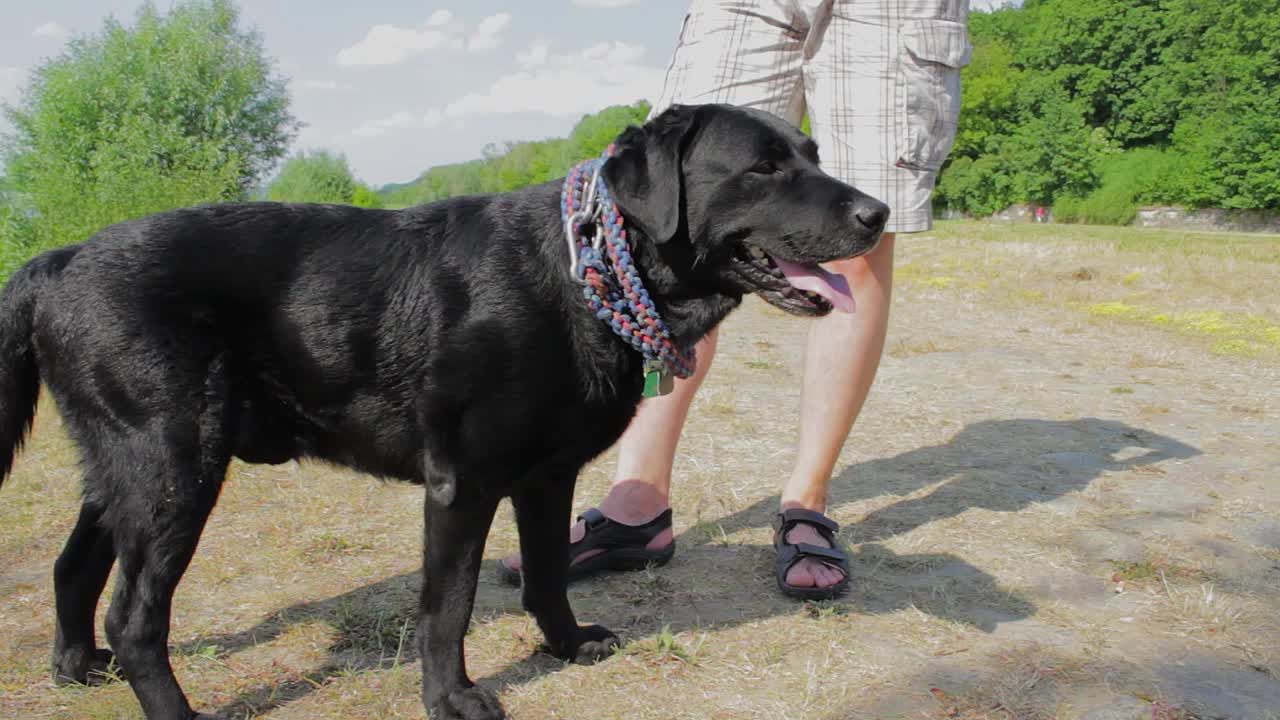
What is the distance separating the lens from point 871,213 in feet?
7.45

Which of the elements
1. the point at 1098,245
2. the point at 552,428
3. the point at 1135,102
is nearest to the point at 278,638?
the point at 552,428

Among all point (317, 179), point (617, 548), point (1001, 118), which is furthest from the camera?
point (317, 179)

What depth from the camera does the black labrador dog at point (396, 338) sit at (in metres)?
2.18

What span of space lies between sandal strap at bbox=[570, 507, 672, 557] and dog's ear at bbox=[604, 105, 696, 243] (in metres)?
1.37

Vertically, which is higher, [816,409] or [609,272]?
[609,272]

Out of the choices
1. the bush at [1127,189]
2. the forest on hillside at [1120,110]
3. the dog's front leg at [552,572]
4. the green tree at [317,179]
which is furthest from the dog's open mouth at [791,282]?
the green tree at [317,179]

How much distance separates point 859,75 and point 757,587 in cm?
183

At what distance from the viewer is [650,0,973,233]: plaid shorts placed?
3105 mm

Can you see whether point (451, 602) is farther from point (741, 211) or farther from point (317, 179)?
point (317, 179)

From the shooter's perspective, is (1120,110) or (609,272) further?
(1120,110)

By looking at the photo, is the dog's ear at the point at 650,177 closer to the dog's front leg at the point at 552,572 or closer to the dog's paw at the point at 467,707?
the dog's front leg at the point at 552,572

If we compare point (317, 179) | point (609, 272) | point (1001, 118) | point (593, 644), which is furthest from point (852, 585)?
point (317, 179)

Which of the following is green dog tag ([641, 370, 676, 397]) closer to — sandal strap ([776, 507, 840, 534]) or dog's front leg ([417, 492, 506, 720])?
dog's front leg ([417, 492, 506, 720])

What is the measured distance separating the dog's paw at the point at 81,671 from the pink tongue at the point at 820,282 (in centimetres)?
213
